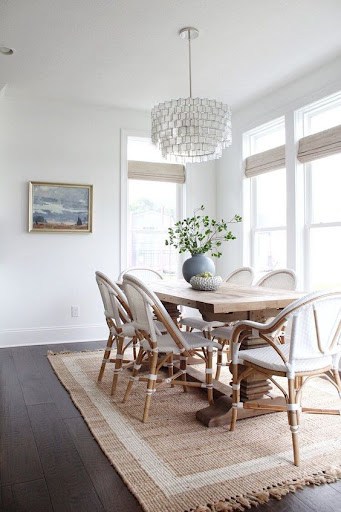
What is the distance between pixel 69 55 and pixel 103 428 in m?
3.10

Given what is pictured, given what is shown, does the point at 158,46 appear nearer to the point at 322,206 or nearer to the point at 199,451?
the point at 322,206

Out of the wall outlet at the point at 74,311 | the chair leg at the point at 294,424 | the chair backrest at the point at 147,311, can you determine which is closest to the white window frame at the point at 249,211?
the wall outlet at the point at 74,311

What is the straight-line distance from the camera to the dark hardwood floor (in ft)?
5.90

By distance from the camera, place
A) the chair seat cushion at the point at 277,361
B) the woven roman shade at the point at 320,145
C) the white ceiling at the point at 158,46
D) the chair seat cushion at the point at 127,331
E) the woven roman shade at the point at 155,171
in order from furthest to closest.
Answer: the woven roman shade at the point at 155,171 < the woven roman shade at the point at 320,145 < the chair seat cushion at the point at 127,331 < the white ceiling at the point at 158,46 < the chair seat cushion at the point at 277,361

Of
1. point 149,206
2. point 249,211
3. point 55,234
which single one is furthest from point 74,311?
point 249,211

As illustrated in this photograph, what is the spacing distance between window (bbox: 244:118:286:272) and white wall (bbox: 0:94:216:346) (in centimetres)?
142

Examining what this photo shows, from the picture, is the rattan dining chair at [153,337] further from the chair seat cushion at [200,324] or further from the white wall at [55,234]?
the white wall at [55,234]

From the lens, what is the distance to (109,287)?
10.5 feet

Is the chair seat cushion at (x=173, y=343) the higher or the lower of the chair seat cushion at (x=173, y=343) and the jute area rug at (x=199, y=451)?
the higher

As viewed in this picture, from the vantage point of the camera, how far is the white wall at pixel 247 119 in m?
4.03

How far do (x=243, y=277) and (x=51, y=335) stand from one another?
2336 mm

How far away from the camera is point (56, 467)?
211 centimetres

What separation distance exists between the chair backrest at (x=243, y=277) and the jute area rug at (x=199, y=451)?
1.22 meters

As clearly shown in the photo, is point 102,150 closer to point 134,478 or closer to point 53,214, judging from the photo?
point 53,214
